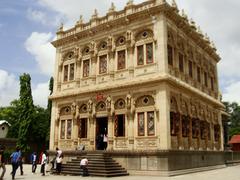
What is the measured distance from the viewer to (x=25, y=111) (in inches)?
1367

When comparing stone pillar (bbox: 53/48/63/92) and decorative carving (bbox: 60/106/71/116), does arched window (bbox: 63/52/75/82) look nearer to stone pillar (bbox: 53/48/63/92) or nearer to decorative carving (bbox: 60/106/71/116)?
stone pillar (bbox: 53/48/63/92)

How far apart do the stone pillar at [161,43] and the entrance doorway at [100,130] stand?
233 inches

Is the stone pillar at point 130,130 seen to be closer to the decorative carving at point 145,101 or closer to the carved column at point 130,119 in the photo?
the carved column at point 130,119

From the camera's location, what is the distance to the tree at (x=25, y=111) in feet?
110

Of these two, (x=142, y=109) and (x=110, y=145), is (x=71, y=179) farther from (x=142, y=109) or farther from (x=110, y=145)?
(x=142, y=109)

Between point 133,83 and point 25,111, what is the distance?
19.6 meters

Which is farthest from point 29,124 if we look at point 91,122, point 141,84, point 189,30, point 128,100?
point 189,30

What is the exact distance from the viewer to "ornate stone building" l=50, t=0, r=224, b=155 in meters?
19.2

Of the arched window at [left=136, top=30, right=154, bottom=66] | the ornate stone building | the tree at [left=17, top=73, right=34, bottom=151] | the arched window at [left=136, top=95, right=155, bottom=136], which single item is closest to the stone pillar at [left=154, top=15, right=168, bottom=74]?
the ornate stone building

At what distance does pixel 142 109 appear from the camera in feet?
63.8

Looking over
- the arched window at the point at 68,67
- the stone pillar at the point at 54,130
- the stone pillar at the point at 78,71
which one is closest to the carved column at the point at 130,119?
the stone pillar at the point at 78,71

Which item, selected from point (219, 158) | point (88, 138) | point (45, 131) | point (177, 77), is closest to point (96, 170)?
point (88, 138)

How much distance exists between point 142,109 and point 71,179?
670 centimetres

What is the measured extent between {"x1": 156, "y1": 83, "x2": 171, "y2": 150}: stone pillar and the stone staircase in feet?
10.4
